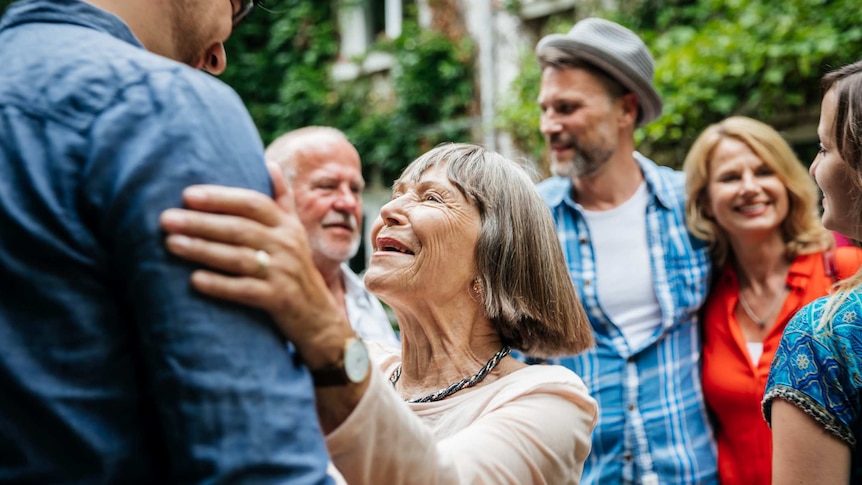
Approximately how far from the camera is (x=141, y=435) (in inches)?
40.1

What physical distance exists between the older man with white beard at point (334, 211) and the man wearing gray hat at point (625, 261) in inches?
38.0

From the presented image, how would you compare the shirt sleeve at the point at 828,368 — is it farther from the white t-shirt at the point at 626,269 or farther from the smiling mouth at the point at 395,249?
the white t-shirt at the point at 626,269

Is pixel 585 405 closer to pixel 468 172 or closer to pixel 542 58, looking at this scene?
pixel 468 172

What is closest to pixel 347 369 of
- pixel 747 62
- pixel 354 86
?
pixel 747 62

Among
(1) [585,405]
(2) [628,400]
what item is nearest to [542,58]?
(2) [628,400]

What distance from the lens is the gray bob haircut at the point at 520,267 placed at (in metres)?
2.29

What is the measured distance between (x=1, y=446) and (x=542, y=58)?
344 centimetres

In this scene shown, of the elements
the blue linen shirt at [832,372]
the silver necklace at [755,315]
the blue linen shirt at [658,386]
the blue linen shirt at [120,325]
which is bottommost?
the blue linen shirt at [658,386]

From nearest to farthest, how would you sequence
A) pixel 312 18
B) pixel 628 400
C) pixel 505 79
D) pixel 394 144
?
1. pixel 628 400
2. pixel 505 79
3. pixel 394 144
4. pixel 312 18

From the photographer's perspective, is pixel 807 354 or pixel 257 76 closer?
pixel 807 354

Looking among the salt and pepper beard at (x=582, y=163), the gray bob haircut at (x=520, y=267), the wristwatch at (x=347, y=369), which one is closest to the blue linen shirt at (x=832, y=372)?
the gray bob haircut at (x=520, y=267)

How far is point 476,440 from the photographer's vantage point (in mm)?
1790

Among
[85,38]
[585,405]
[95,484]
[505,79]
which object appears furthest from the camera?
[505,79]

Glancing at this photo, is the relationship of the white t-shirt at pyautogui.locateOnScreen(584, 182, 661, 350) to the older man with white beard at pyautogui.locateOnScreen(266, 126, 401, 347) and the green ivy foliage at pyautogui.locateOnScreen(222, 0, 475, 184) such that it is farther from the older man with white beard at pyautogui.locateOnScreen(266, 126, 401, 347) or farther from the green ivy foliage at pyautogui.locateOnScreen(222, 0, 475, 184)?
the green ivy foliage at pyautogui.locateOnScreen(222, 0, 475, 184)
